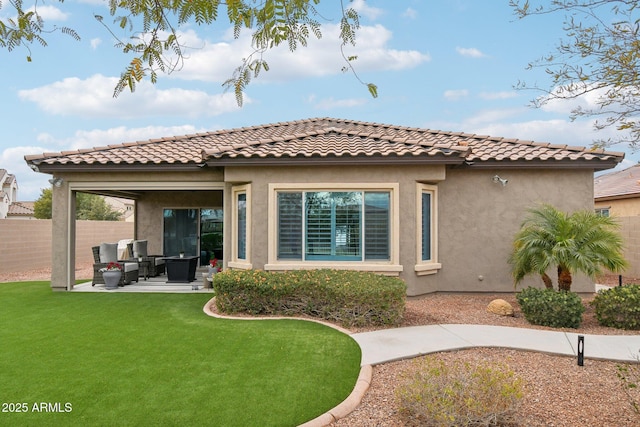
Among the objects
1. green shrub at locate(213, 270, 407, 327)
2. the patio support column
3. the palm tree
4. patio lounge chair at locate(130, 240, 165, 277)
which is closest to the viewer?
green shrub at locate(213, 270, 407, 327)

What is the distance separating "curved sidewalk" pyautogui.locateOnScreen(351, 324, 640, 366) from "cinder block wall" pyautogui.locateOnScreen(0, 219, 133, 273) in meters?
15.9

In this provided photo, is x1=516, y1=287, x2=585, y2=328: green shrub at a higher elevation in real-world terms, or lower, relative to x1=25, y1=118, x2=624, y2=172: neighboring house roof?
lower

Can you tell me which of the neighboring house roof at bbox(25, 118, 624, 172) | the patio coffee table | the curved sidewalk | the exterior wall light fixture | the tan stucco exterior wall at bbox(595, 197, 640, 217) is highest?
the neighboring house roof at bbox(25, 118, 624, 172)

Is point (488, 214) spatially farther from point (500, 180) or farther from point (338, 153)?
point (338, 153)

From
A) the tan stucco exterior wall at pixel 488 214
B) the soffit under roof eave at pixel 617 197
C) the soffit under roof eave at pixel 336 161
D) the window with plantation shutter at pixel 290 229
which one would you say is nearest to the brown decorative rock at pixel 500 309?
the tan stucco exterior wall at pixel 488 214

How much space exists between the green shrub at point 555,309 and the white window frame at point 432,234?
9.24ft

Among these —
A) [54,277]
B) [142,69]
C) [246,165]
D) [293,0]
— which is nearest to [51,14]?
[142,69]

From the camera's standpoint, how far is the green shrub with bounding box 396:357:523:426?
159 inches

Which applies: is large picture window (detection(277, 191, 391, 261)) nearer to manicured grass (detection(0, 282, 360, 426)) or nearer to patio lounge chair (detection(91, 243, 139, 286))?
manicured grass (detection(0, 282, 360, 426))

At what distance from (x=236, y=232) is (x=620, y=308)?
885 centimetres

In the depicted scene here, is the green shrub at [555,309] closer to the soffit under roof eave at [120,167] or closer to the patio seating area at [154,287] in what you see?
the patio seating area at [154,287]

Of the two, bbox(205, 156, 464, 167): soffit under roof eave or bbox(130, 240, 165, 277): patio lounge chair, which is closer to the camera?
bbox(205, 156, 464, 167): soffit under roof eave

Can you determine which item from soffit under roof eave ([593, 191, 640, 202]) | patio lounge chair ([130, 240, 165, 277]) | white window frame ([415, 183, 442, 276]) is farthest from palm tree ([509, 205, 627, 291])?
soffit under roof eave ([593, 191, 640, 202])

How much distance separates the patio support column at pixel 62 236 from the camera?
39.8ft
